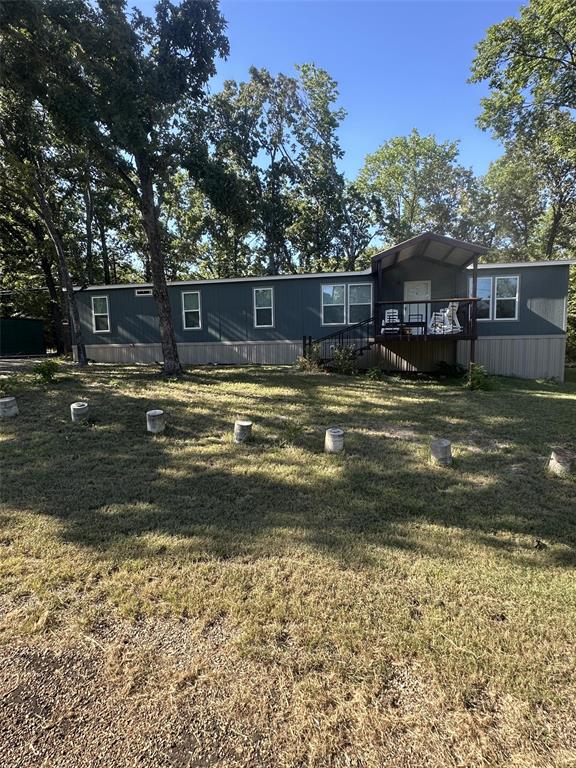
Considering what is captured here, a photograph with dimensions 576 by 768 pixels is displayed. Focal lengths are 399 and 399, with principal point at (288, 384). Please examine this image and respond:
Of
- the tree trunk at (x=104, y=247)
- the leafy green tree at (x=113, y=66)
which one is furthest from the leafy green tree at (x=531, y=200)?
the tree trunk at (x=104, y=247)

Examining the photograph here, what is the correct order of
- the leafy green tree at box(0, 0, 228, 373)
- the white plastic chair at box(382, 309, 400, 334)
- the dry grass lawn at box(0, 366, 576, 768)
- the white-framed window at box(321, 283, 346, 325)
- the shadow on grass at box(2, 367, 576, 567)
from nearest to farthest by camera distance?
the dry grass lawn at box(0, 366, 576, 768) → the shadow on grass at box(2, 367, 576, 567) → the leafy green tree at box(0, 0, 228, 373) → the white plastic chair at box(382, 309, 400, 334) → the white-framed window at box(321, 283, 346, 325)

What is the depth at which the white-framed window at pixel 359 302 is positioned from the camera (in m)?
12.3

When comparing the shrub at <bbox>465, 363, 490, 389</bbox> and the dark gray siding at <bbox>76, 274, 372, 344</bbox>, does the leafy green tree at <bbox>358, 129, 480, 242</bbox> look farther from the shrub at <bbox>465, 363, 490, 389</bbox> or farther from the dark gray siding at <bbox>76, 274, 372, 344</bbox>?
the shrub at <bbox>465, 363, 490, 389</bbox>

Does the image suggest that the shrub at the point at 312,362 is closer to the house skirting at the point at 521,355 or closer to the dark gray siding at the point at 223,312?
the dark gray siding at the point at 223,312

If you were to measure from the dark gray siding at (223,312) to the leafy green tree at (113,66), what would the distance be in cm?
471

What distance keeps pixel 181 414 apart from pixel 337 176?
1981cm

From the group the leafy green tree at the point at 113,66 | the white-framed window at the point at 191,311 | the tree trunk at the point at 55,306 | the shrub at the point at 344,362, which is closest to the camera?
the leafy green tree at the point at 113,66

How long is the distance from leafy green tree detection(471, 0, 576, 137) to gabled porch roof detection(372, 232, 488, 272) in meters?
6.58

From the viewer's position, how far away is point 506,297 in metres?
11.4

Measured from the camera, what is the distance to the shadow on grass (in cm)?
296

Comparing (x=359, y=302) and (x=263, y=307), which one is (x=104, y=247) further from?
(x=359, y=302)

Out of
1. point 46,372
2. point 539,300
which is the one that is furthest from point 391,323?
point 46,372

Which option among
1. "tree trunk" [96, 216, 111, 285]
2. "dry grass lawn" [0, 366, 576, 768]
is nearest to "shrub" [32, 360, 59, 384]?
"dry grass lawn" [0, 366, 576, 768]

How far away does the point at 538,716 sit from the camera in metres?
1.60
